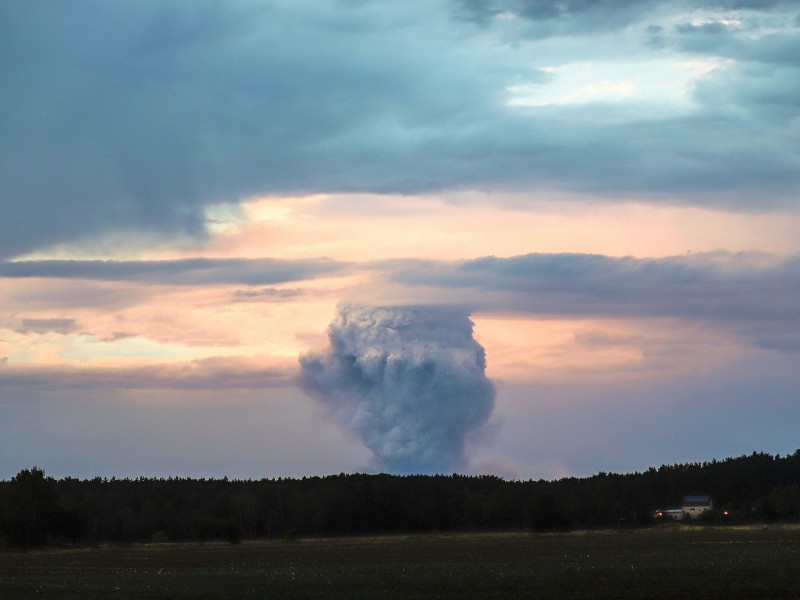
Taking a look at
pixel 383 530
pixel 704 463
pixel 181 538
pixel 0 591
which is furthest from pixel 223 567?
pixel 704 463

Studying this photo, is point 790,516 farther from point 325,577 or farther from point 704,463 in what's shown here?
point 325,577

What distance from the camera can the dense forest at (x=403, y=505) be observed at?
123250mm

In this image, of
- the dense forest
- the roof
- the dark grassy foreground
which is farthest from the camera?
the roof

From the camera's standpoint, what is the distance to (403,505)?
16012cm

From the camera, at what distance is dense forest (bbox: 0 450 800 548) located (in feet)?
404

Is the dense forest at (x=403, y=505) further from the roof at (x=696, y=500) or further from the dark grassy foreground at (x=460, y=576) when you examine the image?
the dark grassy foreground at (x=460, y=576)

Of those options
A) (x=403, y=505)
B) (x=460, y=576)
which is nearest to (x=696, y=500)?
(x=403, y=505)

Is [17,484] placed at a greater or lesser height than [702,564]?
greater

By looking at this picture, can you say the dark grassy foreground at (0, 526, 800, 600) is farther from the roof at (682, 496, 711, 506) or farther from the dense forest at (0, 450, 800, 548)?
the roof at (682, 496, 711, 506)

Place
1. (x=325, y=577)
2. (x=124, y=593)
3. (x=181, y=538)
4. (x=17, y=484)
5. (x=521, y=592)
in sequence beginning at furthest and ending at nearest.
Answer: (x=181, y=538), (x=17, y=484), (x=325, y=577), (x=124, y=593), (x=521, y=592)

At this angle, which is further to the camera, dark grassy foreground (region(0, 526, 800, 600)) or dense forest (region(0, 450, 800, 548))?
dense forest (region(0, 450, 800, 548))

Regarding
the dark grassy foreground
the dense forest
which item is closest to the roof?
the dense forest

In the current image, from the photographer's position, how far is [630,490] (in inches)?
6777

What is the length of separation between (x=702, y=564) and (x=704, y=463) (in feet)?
513
